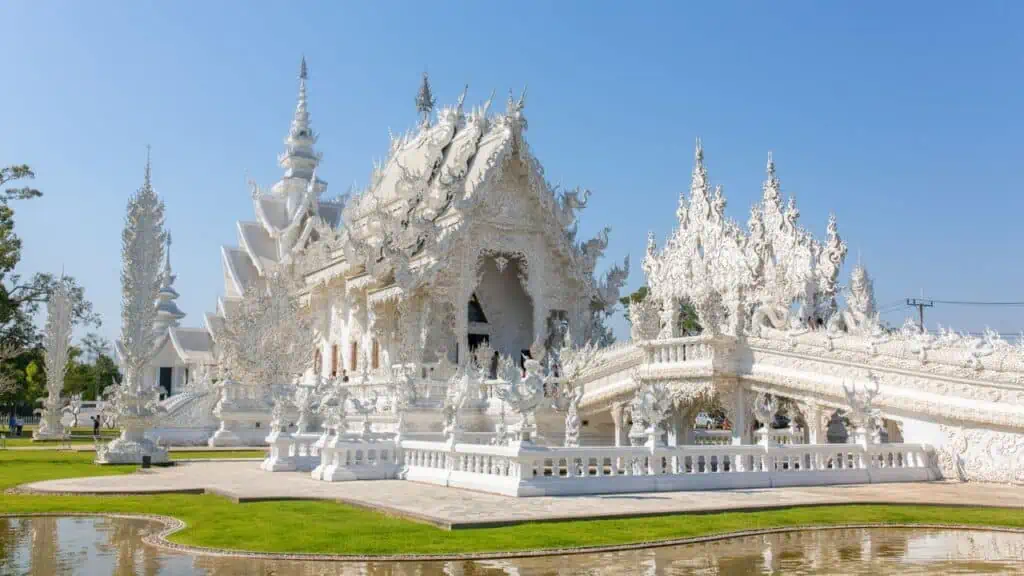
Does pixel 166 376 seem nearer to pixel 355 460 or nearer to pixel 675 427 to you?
pixel 675 427

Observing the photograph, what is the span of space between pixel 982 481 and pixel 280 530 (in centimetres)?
1019

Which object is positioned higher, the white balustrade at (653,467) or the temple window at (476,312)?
the temple window at (476,312)

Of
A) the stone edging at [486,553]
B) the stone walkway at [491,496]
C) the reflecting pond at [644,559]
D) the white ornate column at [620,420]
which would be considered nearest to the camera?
the reflecting pond at [644,559]

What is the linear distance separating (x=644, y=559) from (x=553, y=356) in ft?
61.6

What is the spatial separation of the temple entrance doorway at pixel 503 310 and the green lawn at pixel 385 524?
16.4m

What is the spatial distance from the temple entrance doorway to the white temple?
0.06 m

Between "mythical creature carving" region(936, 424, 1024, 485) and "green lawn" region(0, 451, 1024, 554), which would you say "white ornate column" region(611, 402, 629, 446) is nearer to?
"mythical creature carving" region(936, 424, 1024, 485)

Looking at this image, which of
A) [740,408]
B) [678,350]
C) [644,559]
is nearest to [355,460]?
[644,559]

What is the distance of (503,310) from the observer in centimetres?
2736

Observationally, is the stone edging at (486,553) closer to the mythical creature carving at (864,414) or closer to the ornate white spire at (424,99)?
the mythical creature carving at (864,414)

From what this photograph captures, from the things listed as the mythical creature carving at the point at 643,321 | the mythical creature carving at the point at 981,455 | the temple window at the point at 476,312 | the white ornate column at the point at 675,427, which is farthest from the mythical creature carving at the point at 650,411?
the temple window at the point at 476,312

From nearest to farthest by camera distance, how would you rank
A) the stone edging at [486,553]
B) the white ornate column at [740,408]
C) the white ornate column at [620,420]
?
the stone edging at [486,553], the white ornate column at [740,408], the white ornate column at [620,420]

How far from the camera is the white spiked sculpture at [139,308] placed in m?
17.2

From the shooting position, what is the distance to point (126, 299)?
18109 mm
